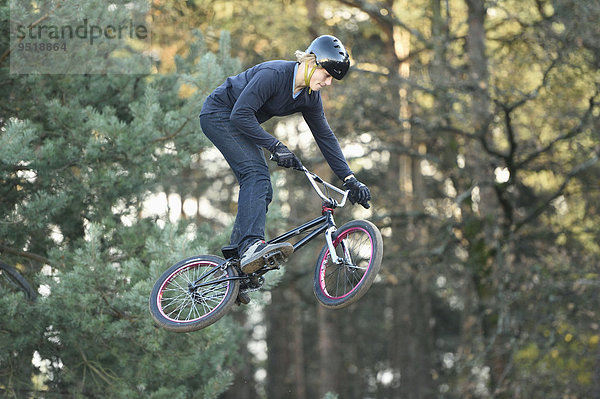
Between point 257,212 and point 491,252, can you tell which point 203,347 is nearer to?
point 257,212

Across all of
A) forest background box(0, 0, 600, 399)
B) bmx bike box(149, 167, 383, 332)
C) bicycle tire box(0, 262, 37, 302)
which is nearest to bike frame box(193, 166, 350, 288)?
bmx bike box(149, 167, 383, 332)

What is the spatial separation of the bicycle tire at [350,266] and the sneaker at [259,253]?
42 centimetres

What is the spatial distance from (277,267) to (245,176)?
607mm


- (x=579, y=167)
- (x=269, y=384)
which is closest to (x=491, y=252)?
(x=579, y=167)

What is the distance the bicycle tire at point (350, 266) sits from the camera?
14.5 ft

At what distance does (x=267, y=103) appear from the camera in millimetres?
4676

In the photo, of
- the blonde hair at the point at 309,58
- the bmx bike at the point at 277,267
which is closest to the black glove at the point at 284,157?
the bmx bike at the point at 277,267

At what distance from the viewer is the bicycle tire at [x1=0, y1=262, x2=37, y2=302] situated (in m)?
7.10

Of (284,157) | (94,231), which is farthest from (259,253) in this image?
(94,231)

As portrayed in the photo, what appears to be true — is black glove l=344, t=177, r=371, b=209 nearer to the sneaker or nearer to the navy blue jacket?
the navy blue jacket

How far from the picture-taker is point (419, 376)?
17.4 metres

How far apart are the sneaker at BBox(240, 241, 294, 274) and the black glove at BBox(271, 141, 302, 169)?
0.46 metres

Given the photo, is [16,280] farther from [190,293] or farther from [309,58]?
[309,58]

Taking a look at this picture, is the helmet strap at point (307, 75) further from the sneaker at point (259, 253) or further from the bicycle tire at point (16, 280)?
the bicycle tire at point (16, 280)
